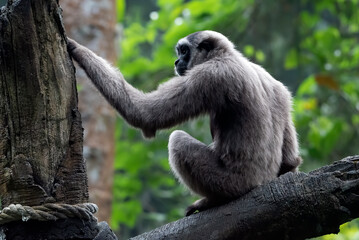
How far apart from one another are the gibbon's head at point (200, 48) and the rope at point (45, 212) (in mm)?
2821

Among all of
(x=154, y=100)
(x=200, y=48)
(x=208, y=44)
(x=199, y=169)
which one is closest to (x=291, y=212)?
(x=199, y=169)

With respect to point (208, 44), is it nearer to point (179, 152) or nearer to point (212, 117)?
point (212, 117)

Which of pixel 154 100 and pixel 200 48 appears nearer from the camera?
pixel 154 100

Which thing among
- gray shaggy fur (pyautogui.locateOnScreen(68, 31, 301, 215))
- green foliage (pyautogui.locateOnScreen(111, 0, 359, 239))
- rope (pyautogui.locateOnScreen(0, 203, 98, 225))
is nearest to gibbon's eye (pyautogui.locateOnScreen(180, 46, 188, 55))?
gray shaggy fur (pyautogui.locateOnScreen(68, 31, 301, 215))

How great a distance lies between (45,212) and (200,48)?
3345mm

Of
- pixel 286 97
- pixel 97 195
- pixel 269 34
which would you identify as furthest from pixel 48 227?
pixel 269 34

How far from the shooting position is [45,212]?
15.1ft

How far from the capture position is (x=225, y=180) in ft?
19.0

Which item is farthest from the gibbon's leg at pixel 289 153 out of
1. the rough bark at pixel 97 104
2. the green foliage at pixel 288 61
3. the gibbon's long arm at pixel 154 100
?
the green foliage at pixel 288 61

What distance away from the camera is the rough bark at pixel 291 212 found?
4742 mm

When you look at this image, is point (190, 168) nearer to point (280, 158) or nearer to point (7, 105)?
point (280, 158)

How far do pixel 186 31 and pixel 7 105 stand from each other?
8.10 metres

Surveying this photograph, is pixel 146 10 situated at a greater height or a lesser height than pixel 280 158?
greater

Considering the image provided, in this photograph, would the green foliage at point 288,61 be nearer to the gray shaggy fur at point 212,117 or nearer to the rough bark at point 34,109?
the gray shaggy fur at point 212,117
